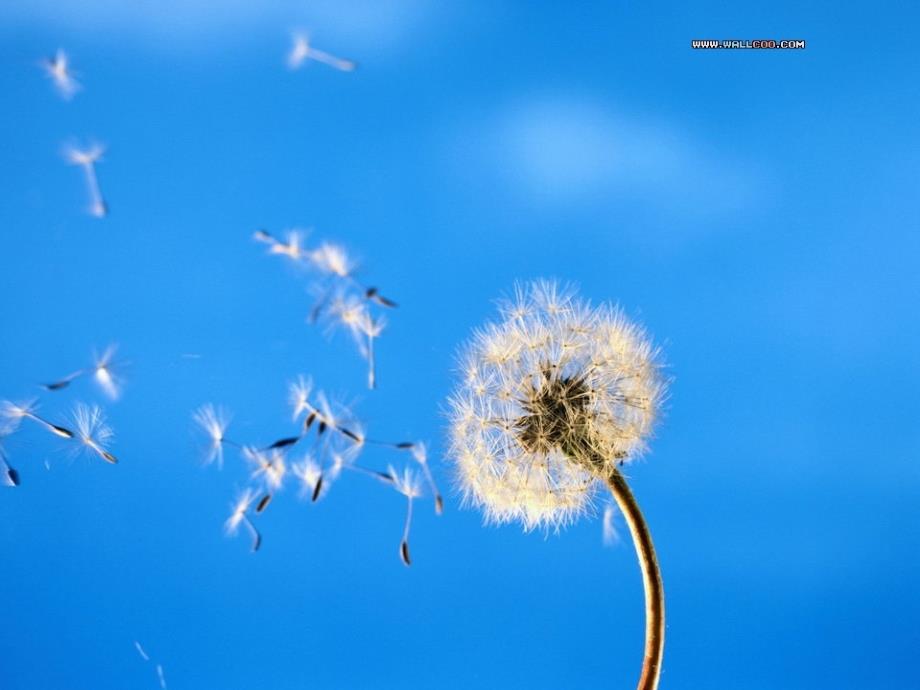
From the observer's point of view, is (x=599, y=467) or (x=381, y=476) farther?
(x=381, y=476)

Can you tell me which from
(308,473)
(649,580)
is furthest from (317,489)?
(649,580)

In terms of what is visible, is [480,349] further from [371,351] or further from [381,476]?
[381,476]

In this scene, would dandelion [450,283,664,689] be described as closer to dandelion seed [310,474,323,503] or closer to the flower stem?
the flower stem

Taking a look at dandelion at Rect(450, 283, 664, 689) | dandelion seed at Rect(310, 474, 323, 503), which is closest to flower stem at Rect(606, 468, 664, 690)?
dandelion at Rect(450, 283, 664, 689)

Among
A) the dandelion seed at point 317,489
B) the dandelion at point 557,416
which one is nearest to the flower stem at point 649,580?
the dandelion at point 557,416

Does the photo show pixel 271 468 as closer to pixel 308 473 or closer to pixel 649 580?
pixel 308 473

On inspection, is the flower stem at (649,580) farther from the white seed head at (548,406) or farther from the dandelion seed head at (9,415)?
the dandelion seed head at (9,415)

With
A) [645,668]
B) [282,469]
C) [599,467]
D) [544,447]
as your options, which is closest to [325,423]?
[282,469]
